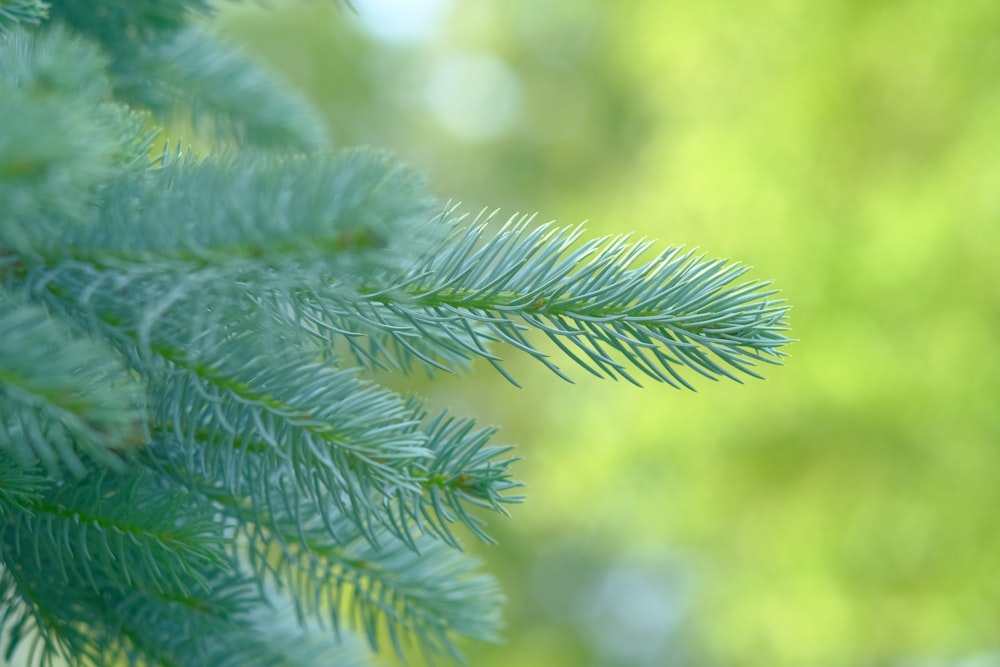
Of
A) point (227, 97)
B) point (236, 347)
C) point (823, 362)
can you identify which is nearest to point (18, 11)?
point (236, 347)

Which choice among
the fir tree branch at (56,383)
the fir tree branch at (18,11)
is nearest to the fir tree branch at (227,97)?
the fir tree branch at (18,11)

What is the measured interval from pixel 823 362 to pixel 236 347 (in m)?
2.19

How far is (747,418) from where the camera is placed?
2506 millimetres

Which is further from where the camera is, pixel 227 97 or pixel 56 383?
pixel 227 97

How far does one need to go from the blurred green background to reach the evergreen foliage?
190 centimetres

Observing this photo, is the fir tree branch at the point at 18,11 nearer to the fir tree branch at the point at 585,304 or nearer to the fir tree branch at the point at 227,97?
the fir tree branch at the point at 585,304

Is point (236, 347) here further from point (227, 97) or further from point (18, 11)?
point (227, 97)

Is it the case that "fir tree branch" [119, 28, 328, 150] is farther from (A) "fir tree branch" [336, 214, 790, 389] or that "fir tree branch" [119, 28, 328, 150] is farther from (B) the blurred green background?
(B) the blurred green background

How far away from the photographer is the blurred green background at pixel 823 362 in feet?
7.54

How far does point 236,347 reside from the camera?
284 millimetres

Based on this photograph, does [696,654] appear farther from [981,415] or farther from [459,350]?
[459,350]

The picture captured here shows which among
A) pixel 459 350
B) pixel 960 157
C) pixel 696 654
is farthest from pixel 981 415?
pixel 459 350

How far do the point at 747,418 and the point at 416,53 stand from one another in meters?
2.78

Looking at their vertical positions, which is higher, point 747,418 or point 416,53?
point 416,53
